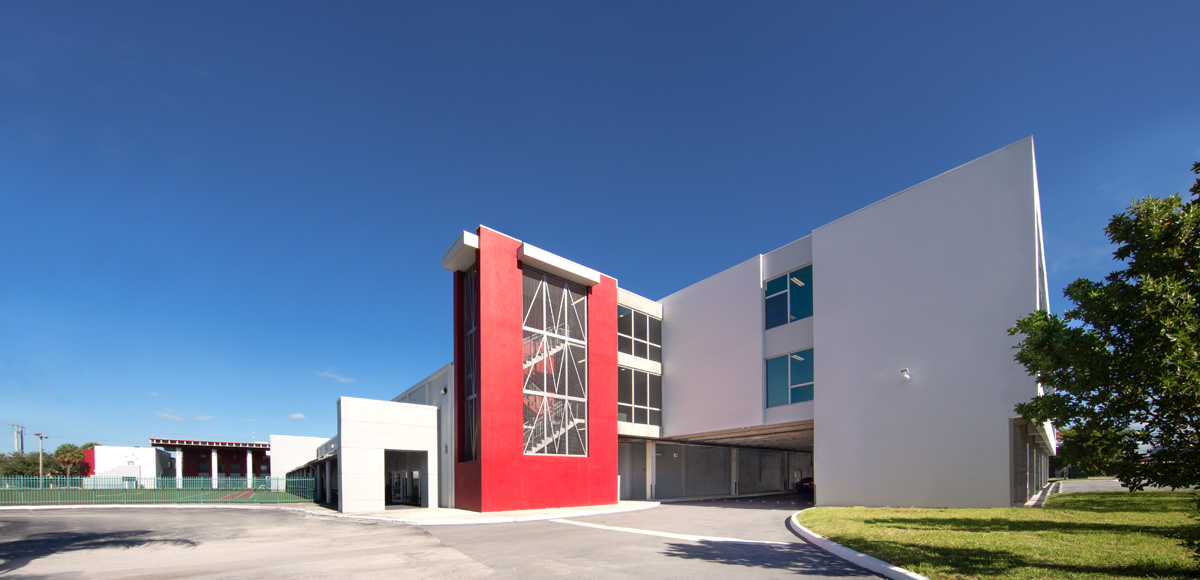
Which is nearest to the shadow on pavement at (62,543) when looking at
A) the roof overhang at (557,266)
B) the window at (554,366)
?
the window at (554,366)

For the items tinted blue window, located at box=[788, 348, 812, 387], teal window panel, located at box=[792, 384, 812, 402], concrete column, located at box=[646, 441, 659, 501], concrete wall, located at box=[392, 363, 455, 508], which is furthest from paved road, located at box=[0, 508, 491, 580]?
concrete column, located at box=[646, 441, 659, 501]

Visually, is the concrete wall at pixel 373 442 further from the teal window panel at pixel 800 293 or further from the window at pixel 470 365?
the teal window panel at pixel 800 293

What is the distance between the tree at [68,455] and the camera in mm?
64938

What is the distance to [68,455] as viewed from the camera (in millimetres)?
67625

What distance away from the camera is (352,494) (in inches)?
827

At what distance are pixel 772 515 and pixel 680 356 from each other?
36.6 feet

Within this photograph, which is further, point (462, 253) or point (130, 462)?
point (130, 462)

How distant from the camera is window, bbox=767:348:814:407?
21.9 meters

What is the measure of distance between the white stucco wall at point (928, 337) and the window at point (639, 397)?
884 cm

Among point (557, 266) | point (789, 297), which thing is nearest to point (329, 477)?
point (557, 266)

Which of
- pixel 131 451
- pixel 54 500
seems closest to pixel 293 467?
pixel 131 451

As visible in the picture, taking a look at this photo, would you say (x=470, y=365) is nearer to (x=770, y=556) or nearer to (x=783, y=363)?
(x=783, y=363)

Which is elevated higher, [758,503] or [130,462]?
[758,503]

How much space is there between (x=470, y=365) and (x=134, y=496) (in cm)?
2417
